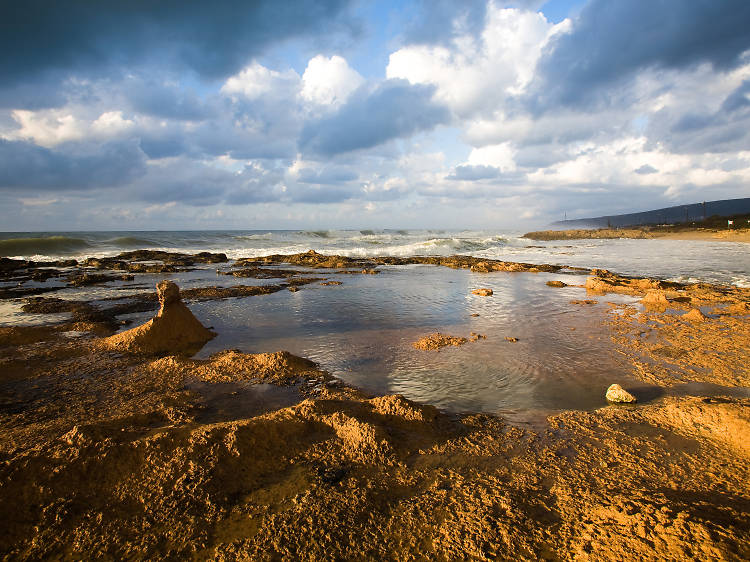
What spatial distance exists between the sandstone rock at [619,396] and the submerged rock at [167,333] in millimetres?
6345

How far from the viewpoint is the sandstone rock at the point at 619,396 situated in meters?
4.17

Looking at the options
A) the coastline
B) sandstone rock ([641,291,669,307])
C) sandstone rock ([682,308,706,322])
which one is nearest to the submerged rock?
sandstone rock ([682,308,706,322])

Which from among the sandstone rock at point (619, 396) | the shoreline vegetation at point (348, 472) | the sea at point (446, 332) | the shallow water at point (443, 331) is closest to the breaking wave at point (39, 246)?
the sea at point (446, 332)

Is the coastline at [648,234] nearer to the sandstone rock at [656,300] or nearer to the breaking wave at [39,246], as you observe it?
the sandstone rock at [656,300]

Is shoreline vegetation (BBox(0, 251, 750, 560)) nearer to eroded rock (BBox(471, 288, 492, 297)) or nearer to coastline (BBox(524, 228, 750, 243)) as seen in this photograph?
eroded rock (BBox(471, 288, 492, 297))

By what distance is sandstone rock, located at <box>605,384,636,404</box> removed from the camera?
13.7 ft

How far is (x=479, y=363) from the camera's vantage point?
5570mm

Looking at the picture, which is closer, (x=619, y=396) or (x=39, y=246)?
Result: (x=619, y=396)

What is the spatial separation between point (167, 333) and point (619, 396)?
22.8 feet

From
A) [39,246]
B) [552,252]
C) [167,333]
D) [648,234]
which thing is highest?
[39,246]

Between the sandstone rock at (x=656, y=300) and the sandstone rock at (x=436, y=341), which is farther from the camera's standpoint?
the sandstone rock at (x=656, y=300)

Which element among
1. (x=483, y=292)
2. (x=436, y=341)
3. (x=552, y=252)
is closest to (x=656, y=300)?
(x=483, y=292)

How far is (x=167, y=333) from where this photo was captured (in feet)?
21.5

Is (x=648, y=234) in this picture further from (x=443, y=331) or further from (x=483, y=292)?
(x=443, y=331)
